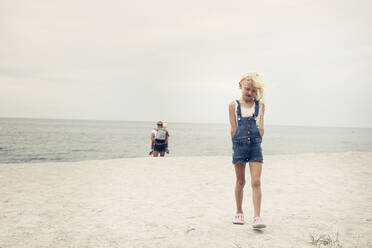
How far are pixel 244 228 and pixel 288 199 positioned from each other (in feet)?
7.29

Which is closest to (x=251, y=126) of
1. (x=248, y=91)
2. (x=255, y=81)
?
(x=248, y=91)

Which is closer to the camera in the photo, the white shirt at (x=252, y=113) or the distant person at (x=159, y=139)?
the white shirt at (x=252, y=113)

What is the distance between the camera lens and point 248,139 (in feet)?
13.1

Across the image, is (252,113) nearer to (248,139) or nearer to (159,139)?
(248,139)

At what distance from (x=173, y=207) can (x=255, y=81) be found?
105 inches

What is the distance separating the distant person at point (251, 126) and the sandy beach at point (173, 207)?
74 centimetres

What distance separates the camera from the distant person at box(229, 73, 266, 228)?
4000 mm

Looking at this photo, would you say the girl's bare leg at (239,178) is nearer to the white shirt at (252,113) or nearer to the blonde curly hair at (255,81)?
the white shirt at (252,113)

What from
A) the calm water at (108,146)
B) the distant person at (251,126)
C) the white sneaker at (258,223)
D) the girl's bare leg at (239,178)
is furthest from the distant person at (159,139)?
the calm water at (108,146)

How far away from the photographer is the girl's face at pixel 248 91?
13.2ft

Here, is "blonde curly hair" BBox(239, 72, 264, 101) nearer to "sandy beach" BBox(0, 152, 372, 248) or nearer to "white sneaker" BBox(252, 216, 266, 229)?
"white sneaker" BBox(252, 216, 266, 229)

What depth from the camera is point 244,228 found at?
163 inches

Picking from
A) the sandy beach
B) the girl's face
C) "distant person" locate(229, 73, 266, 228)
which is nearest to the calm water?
the sandy beach

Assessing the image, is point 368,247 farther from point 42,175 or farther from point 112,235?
point 42,175
